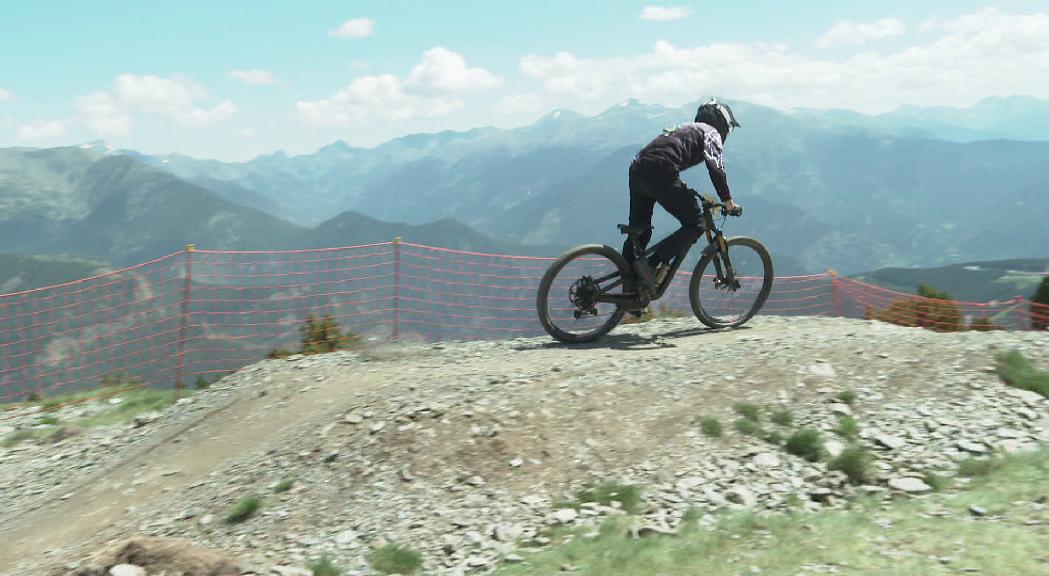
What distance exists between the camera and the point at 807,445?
578 centimetres

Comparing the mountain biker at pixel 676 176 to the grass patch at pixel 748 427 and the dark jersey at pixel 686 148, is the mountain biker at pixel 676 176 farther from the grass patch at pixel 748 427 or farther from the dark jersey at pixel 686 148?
the grass patch at pixel 748 427

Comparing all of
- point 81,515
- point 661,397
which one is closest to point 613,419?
point 661,397

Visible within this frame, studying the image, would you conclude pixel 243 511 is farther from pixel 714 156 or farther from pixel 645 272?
pixel 714 156

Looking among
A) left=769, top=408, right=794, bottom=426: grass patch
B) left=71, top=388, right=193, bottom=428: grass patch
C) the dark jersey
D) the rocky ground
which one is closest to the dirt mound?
the rocky ground

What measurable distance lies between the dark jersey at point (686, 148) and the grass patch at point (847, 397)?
3.29 m

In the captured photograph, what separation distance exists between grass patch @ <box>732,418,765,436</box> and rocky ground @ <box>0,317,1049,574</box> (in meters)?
0.10

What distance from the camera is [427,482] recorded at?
5871 millimetres

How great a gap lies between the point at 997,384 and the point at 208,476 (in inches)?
275

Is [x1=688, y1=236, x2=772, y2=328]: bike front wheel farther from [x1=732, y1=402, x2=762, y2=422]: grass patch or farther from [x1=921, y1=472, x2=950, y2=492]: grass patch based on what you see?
[x1=921, y1=472, x2=950, y2=492]: grass patch

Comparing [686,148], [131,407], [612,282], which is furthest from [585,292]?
[131,407]

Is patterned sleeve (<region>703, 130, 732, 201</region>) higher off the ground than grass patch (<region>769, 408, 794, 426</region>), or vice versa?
patterned sleeve (<region>703, 130, 732, 201</region>)

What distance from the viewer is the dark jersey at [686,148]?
29.1 feet

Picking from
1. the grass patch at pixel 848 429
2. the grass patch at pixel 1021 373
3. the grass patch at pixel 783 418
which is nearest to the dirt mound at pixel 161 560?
the grass patch at pixel 783 418

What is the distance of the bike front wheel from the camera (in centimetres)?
994
